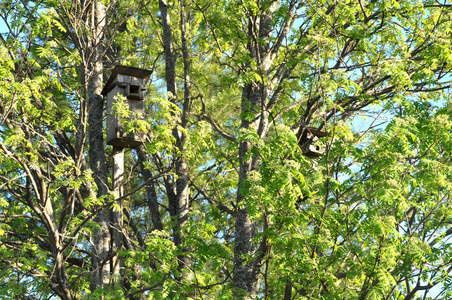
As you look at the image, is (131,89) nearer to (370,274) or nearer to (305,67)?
(305,67)

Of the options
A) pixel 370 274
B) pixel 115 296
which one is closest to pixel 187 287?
pixel 115 296

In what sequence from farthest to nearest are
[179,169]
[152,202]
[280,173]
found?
[152,202] → [179,169] → [280,173]

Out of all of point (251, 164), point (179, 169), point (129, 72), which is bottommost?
point (179, 169)

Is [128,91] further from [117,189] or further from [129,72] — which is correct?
[117,189]

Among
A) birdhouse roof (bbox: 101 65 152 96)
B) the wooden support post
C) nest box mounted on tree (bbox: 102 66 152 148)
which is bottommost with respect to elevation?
the wooden support post

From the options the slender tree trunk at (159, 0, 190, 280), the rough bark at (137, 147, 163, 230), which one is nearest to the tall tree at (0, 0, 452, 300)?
the slender tree trunk at (159, 0, 190, 280)

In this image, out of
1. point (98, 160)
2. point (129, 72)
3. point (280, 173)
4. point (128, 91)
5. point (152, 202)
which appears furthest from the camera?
point (152, 202)

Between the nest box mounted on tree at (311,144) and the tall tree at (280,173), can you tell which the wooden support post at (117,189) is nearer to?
the tall tree at (280,173)

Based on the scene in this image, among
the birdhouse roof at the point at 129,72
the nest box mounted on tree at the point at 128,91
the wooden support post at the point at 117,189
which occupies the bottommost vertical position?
the wooden support post at the point at 117,189

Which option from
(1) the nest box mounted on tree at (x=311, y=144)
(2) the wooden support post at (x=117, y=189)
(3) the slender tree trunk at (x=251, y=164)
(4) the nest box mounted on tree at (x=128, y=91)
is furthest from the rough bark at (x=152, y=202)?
(1) the nest box mounted on tree at (x=311, y=144)

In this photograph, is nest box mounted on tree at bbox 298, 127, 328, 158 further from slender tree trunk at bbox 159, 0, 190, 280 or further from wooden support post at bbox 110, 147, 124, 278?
wooden support post at bbox 110, 147, 124, 278

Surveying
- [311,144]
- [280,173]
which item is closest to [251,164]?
[311,144]

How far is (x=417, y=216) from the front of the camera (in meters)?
6.81

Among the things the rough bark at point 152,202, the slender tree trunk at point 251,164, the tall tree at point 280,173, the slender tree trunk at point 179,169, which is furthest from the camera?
the rough bark at point 152,202
